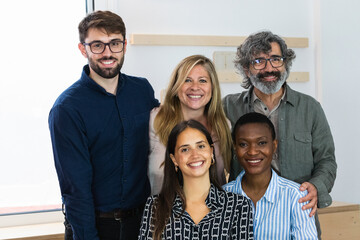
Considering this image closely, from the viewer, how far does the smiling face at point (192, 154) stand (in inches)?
72.8

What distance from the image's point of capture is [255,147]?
6.38ft

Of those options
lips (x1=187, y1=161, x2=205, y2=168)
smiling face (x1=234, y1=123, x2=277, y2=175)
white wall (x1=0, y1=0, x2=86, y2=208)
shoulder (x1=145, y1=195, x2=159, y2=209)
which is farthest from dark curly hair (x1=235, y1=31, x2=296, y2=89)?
white wall (x1=0, y1=0, x2=86, y2=208)

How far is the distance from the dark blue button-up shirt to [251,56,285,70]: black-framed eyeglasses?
51cm

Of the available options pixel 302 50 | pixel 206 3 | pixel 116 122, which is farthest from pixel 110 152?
pixel 302 50

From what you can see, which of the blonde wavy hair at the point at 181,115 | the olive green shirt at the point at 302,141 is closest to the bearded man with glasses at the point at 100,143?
the blonde wavy hair at the point at 181,115

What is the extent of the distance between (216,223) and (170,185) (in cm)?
24

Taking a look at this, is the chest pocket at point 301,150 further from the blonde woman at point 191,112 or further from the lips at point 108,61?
the lips at point 108,61

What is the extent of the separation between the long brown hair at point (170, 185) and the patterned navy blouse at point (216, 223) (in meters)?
0.02

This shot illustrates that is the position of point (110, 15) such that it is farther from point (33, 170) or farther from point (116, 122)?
point (33, 170)

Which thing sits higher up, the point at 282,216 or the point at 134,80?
the point at 134,80

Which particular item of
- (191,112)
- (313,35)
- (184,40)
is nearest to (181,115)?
(191,112)

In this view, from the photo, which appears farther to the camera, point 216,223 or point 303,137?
point 303,137

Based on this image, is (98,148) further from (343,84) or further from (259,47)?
(343,84)

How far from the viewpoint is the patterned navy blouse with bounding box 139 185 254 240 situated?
1.79 meters
